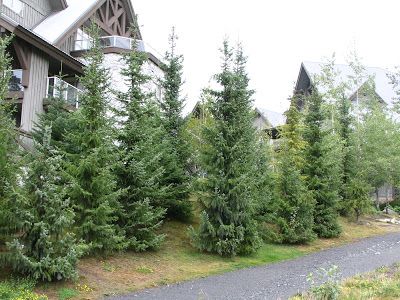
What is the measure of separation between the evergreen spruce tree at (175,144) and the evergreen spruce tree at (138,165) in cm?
159

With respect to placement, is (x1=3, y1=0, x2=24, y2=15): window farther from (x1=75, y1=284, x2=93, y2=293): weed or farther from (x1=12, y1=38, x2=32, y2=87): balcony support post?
(x1=75, y1=284, x2=93, y2=293): weed

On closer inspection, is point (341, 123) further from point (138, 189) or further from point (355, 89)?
point (138, 189)

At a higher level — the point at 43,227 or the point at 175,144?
the point at 175,144

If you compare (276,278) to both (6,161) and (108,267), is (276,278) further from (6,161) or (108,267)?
(6,161)

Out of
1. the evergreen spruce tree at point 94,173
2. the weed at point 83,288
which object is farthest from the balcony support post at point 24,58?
the weed at point 83,288

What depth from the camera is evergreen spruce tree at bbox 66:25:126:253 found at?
1312cm

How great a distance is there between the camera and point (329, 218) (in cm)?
2256

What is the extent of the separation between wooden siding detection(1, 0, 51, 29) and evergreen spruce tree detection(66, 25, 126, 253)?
37.7ft

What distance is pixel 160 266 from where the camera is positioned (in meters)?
14.4

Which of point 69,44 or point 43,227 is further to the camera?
point 69,44

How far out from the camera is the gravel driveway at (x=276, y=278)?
1142 centimetres

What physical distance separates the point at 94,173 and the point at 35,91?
10437mm

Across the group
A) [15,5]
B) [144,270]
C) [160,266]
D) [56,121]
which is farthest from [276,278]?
[15,5]

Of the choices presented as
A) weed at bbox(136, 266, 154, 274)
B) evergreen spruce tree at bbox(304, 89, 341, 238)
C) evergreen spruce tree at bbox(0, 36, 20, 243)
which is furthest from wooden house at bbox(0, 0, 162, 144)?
weed at bbox(136, 266, 154, 274)
